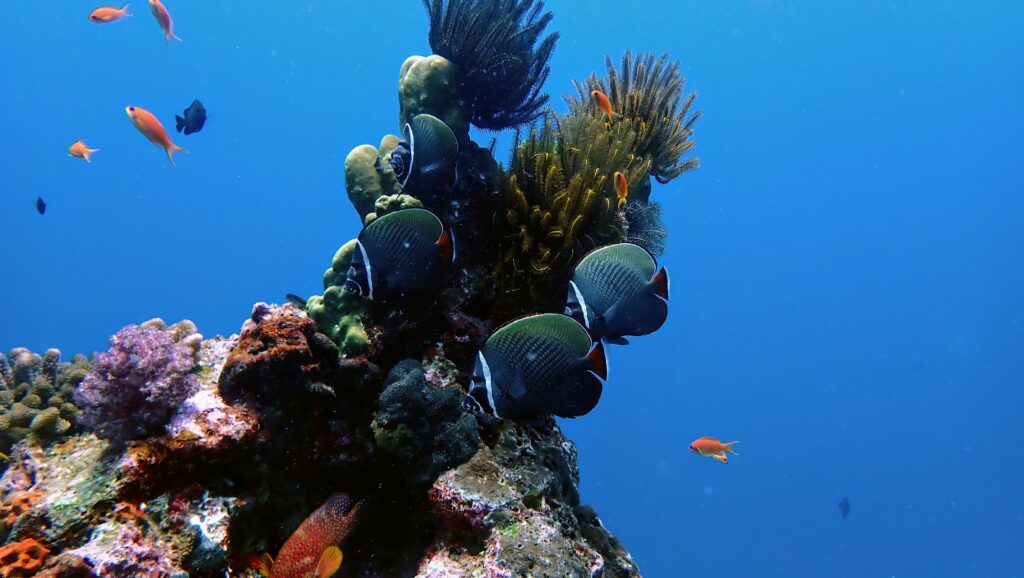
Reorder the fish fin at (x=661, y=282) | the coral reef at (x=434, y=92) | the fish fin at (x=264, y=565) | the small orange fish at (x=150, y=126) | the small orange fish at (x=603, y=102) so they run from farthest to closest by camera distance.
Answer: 1. the small orange fish at (x=150, y=126)
2. the small orange fish at (x=603, y=102)
3. the coral reef at (x=434, y=92)
4. the fish fin at (x=264, y=565)
5. the fish fin at (x=661, y=282)

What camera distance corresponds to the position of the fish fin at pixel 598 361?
2.52 meters

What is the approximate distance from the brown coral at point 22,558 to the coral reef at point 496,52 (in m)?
5.10

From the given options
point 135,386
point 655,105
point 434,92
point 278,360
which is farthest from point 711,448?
point 135,386

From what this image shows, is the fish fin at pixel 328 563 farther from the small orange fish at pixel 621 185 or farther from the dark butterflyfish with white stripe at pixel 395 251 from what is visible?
the small orange fish at pixel 621 185

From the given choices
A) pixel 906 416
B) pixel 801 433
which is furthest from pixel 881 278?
pixel 801 433

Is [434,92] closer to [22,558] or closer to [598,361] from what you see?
[598,361]

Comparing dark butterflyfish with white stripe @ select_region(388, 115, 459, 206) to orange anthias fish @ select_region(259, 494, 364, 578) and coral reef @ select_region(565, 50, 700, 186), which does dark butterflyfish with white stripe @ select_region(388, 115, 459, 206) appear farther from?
coral reef @ select_region(565, 50, 700, 186)

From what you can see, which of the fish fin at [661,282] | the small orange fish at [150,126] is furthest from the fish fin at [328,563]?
the small orange fish at [150,126]

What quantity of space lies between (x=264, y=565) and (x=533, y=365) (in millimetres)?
2248

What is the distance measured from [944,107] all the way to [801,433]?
60757mm

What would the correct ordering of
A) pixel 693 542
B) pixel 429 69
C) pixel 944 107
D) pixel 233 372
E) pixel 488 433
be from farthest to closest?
pixel 944 107 → pixel 693 542 → pixel 429 69 → pixel 488 433 → pixel 233 372

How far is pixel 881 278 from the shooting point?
88312 millimetres

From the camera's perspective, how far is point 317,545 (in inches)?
121

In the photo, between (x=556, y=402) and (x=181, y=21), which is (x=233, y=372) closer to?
(x=556, y=402)
